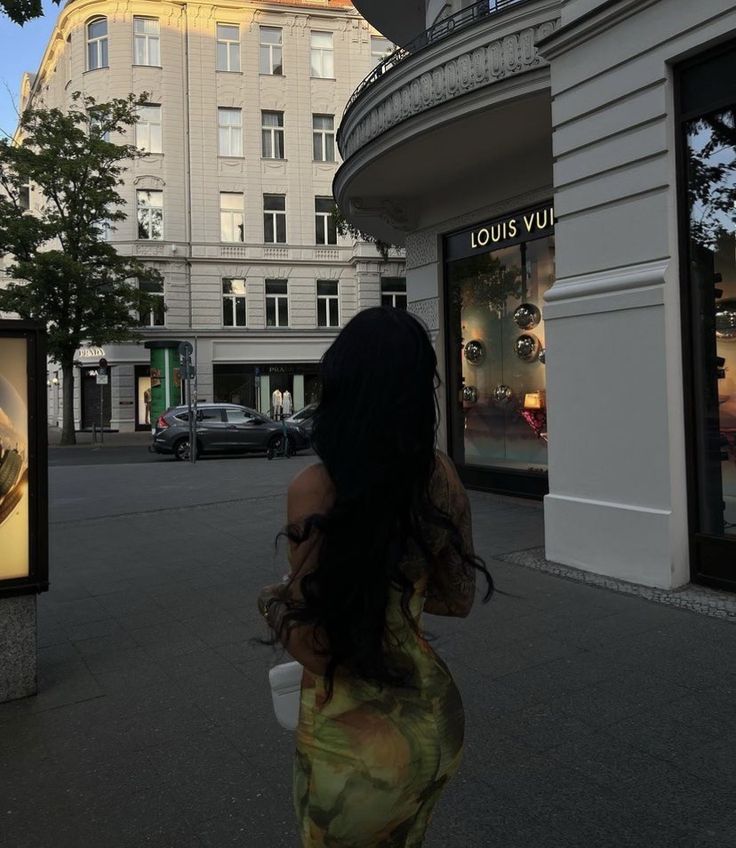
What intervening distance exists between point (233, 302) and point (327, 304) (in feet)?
14.4

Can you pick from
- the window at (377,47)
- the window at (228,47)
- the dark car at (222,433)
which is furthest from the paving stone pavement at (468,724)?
the window at (377,47)

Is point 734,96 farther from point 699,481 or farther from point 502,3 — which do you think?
point 502,3

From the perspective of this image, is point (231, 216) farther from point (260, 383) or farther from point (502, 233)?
point (502, 233)

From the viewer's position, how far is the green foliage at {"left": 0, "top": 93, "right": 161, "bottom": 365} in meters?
24.1

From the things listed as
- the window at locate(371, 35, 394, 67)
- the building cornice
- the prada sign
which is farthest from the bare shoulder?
the window at locate(371, 35, 394, 67)

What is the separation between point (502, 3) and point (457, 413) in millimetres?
5551

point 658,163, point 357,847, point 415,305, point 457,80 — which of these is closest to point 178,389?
point 415,305

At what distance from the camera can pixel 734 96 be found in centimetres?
522

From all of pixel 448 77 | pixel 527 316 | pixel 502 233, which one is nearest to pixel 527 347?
pixel 527 316

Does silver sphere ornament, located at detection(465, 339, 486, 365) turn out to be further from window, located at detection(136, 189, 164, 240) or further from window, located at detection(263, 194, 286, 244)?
window, located at detection(136, 189, 164, 240)

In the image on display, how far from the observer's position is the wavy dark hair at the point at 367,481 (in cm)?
134

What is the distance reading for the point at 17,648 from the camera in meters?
3.81

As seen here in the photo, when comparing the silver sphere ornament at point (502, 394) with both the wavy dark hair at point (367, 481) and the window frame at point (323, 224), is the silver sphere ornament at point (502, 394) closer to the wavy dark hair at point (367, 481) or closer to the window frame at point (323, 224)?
the wavy dark hair at point (367, 481)

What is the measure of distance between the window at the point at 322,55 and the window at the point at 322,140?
1937 mm
